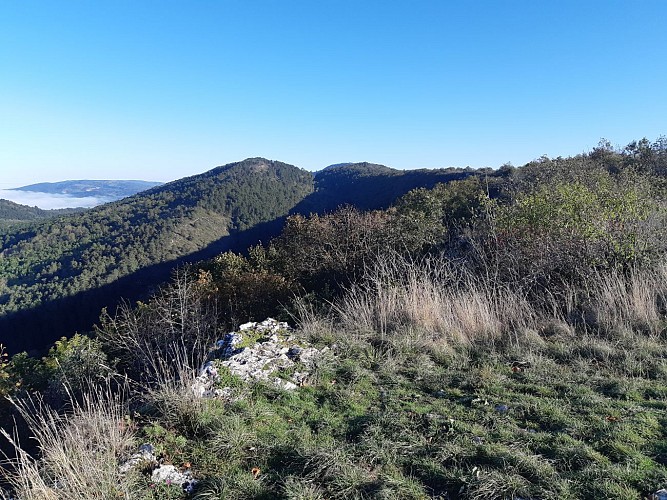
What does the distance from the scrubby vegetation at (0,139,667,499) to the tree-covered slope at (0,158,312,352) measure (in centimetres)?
6413

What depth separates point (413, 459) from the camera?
8.29 feet

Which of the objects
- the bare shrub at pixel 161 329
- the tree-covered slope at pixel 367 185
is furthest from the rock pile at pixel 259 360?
the tree-covered slope at pixel 367 185

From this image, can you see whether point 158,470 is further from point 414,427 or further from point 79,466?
point 414,427

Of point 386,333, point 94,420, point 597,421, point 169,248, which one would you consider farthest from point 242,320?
point 169,248

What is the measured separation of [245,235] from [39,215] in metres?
123

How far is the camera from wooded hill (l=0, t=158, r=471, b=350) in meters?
55.6

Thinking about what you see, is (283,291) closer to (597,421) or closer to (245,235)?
(597,421)

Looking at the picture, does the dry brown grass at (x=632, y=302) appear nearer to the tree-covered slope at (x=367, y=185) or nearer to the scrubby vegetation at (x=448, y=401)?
the scrubby vegetation at (x=448, y=401)

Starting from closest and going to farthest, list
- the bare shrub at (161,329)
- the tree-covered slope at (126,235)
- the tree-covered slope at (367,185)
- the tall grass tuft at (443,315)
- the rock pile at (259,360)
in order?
the rock pile at (259,360) → the tall grass tuft at (443,315) → the bare shrub at (161,329) → the tree-covered slope at (367,185) → the tree-covered slope at (126,235)

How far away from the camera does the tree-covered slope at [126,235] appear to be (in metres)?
61.5

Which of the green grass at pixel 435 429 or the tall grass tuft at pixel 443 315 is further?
the tall grass tuft at pixel 443 315

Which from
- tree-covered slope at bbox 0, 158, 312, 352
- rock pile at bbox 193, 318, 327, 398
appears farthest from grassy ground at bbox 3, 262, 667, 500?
tree-covered slope at bbox 0, 158, 312, 352

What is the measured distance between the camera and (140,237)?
6969 centimetres

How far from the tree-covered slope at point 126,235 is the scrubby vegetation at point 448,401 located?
2525 inches
